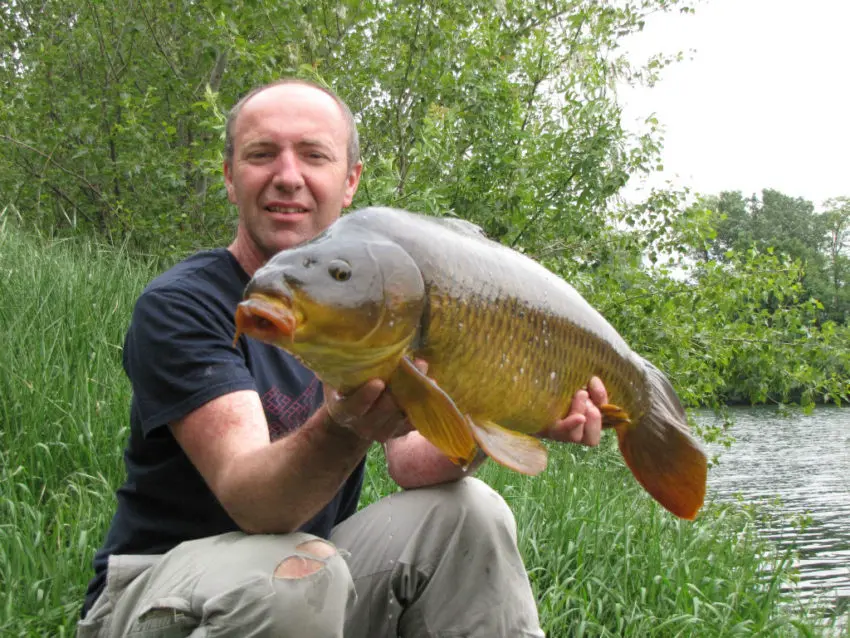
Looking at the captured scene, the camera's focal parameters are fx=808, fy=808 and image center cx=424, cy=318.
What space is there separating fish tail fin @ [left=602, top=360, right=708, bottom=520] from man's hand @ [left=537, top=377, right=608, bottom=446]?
0.18 metres

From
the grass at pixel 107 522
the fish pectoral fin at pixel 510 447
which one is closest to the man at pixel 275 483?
the fish pectoral fin at pixel 510 447

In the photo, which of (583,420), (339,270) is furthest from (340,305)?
(583,420)

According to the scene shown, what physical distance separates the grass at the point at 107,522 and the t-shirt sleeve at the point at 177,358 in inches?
34.9

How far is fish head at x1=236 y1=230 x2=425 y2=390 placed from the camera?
1.02 m

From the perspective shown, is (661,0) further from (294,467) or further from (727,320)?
(294,467)

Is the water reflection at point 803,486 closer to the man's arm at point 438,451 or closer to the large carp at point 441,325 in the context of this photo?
the man's arm at point 438,451

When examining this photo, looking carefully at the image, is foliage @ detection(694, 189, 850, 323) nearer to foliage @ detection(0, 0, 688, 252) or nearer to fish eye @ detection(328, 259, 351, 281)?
foliage @ detection(0, 0, 688, 252)

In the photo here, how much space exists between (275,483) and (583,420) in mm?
608

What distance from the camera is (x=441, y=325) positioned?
1.21 metres

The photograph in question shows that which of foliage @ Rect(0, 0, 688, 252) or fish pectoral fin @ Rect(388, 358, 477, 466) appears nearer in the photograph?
fish pectoral fin @ Rect(388, 358, 477, 466)

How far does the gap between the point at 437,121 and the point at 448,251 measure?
3736 millimetres

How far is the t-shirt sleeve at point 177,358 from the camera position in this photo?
152 centimetres

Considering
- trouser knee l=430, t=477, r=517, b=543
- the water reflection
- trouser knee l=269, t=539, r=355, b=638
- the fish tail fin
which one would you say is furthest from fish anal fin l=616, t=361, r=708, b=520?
the water reflection

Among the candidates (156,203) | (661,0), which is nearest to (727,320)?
(661,0)
